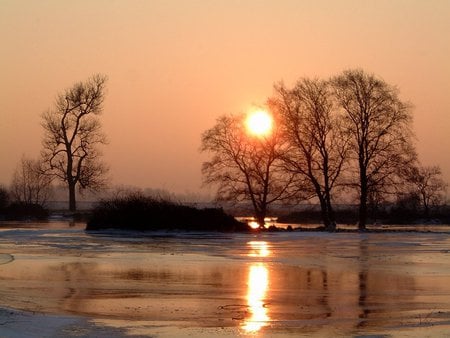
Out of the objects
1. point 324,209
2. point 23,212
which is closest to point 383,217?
point 324,209

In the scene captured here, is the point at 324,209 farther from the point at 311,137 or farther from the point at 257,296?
the point at 257,296

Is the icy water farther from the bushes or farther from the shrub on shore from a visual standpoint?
the shrub on shore

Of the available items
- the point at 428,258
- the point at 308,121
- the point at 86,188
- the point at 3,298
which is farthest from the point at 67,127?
the point at 3,298

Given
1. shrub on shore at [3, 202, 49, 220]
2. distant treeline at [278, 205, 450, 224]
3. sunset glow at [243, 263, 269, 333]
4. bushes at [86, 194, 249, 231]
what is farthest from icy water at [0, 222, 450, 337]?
distant treeline at [278, 205, 450, 224]

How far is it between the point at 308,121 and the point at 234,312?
4293cm

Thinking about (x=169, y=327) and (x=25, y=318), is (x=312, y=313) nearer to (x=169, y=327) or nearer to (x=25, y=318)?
(x=169, y=327)

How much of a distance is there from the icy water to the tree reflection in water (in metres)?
0.02

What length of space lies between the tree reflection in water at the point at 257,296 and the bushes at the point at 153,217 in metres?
26.2

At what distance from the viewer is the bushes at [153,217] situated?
49.2 m

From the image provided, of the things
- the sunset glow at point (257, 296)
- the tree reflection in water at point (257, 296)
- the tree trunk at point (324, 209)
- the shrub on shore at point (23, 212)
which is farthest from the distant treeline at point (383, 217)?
the sunset glow at point (257, 296)

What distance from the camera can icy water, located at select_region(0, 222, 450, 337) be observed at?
12094 mm

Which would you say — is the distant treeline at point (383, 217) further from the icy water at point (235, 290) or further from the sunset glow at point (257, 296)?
the sunset glow at point (257, 296)

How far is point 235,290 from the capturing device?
16.6 m

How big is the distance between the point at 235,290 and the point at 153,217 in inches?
1312
